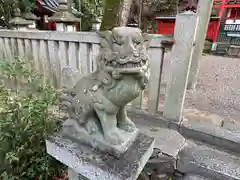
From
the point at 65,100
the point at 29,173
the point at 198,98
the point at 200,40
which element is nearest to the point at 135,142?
the point at 65,100

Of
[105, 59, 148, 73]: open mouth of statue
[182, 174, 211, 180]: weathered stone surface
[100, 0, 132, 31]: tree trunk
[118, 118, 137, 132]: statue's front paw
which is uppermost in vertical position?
[100, 0, 132, 31]: tree trunk

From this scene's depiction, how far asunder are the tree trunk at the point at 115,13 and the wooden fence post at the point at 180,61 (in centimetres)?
124

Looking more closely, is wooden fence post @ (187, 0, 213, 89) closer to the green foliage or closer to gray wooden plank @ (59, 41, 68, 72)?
gray wooden plank @ (59, 41, 68, 72)

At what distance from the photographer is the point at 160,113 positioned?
1976 mm

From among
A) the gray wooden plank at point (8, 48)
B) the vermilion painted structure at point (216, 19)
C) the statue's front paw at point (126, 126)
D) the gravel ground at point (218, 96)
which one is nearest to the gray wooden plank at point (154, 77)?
the gravel ground at point (218, 96)

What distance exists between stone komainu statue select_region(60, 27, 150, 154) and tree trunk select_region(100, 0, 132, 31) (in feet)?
5.77

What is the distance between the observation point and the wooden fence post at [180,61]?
61.4 inches

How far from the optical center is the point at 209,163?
1470 millimetres

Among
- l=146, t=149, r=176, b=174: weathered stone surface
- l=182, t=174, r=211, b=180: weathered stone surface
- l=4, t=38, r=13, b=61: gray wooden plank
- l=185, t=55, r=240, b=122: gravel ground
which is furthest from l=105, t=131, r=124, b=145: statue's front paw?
l=4, t=38, r=13, b=61: gray wooden plank

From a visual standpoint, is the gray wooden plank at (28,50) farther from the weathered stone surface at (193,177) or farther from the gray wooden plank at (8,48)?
the weathered stone surface at (193,177)

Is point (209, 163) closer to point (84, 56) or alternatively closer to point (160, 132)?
point (160, 132)

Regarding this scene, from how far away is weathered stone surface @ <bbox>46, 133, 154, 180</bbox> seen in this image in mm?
1007

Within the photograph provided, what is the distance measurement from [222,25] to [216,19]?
2.16 feet

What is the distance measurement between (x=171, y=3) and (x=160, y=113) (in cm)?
856
